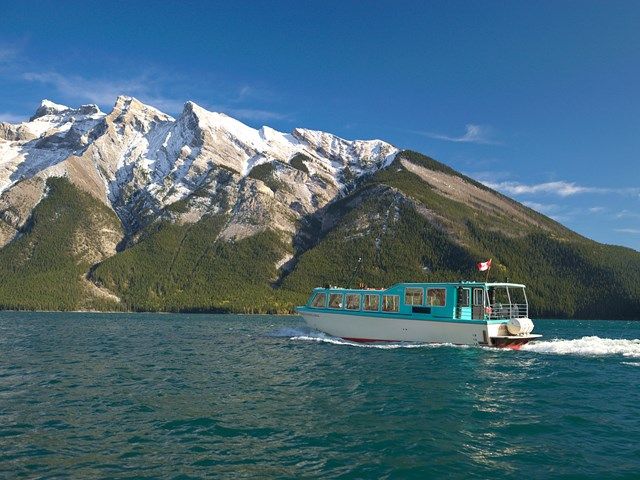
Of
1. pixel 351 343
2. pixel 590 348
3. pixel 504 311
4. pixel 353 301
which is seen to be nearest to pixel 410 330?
pixel 351 343

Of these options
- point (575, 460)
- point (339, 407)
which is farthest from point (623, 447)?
point (339, 407)

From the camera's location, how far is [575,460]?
57.4ft

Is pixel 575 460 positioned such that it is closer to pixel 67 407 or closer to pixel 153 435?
pixel 153 435

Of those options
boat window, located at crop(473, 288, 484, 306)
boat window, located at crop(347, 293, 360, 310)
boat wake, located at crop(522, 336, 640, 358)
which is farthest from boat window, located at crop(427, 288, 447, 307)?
boat wake, located at crop(522, 336, 640, 358)

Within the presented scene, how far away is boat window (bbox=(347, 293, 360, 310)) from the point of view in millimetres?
56188

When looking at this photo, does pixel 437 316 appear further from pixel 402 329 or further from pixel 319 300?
pixel 319 300

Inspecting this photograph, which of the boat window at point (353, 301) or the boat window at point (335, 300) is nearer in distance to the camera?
the boat window at point (353, 301)

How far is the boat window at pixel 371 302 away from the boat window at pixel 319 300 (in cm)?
563

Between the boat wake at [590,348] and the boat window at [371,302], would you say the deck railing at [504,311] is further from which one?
the boat window at [371,302]

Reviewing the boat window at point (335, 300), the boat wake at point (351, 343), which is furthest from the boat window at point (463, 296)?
the boat window at point (335, 300)

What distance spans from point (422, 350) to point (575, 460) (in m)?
30.1

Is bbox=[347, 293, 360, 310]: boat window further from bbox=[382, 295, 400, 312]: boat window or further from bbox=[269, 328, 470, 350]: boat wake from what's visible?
bbox=[269, 328, 470, 350]: boat wake

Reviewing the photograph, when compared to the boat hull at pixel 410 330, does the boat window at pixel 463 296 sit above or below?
above

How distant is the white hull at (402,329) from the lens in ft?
163
